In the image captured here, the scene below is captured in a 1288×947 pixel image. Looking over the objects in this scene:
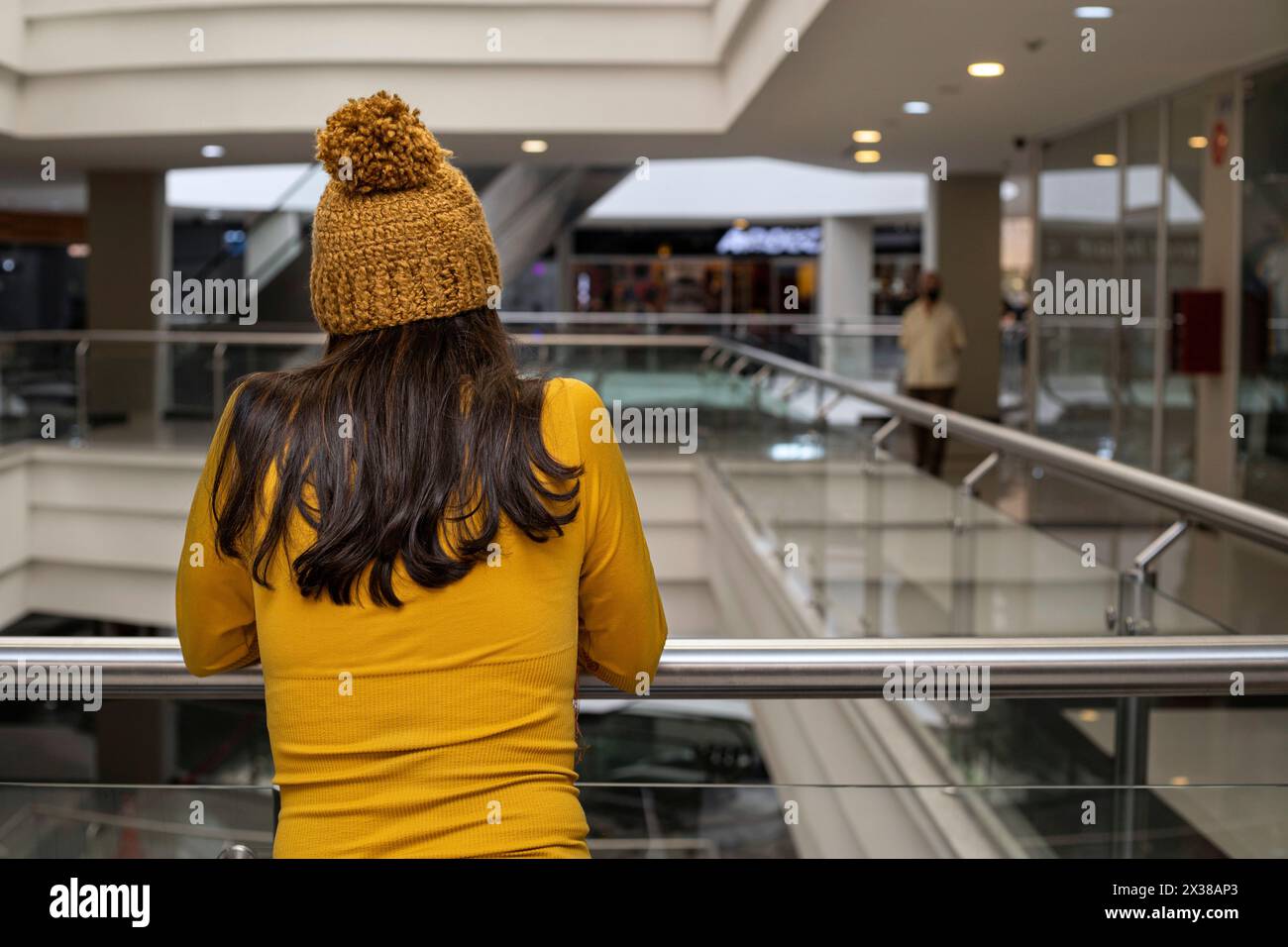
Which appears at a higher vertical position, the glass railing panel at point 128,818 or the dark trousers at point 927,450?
the dark trousers at point 927,450

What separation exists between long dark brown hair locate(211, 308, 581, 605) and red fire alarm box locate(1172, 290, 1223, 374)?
8046mm

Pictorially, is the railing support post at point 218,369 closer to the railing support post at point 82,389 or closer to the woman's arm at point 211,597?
the railing support post at point 82,389

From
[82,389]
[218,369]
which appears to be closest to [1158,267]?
[218,369]

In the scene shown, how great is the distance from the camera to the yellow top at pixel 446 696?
1253 mm

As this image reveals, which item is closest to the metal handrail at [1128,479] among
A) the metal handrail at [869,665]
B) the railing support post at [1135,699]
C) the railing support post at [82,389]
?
the railing support post at [1135,699]

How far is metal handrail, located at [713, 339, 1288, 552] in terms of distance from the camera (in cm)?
238

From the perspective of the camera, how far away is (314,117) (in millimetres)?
10742

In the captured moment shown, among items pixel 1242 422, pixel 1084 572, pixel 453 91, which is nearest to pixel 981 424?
pixel 1084 572

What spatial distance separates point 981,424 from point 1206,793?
2815 millimetres

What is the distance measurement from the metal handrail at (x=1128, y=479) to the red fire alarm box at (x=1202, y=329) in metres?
3.73

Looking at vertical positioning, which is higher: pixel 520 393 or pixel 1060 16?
pixel 1060 16

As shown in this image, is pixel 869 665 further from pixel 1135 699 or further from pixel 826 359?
pixel 826 359

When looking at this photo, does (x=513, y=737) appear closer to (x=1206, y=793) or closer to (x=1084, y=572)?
(x=1206, y=793)

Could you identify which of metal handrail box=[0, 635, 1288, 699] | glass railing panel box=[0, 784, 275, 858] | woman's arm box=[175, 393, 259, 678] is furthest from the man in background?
woman's arm box=[175, 393, 259, 678]
